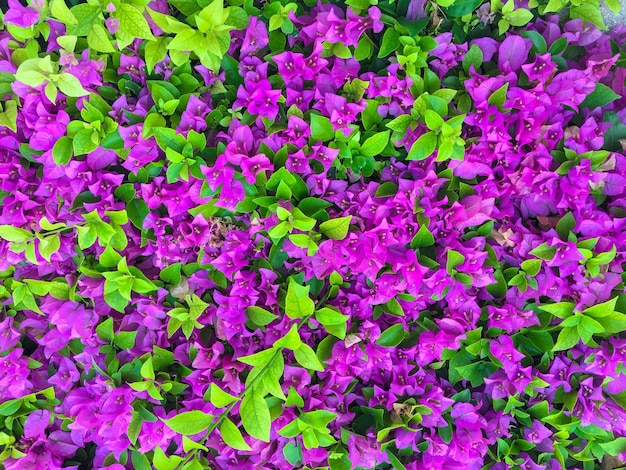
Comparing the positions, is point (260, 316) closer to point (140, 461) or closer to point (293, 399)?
point (293, 399)

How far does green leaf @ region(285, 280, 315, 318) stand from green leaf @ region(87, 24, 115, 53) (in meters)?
0.75

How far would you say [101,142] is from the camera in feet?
4.40

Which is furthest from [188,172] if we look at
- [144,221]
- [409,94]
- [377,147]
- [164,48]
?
[409,94]

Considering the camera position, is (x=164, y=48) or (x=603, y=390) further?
(x=603, y=390)

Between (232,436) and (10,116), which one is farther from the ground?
(10,116)

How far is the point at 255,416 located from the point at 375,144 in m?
0.75

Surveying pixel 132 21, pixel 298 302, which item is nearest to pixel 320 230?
pixel 298 302

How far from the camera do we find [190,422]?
4.16 ft

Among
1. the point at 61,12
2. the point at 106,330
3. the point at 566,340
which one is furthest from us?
the point at 106,330

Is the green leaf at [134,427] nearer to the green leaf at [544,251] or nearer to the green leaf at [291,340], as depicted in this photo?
the green leaf at [291,340]

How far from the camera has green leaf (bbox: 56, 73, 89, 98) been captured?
1254mm

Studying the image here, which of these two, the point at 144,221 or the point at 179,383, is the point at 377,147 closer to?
the point at 144,221

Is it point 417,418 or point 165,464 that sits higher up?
point 417,418

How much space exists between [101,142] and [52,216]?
262 millimetres
